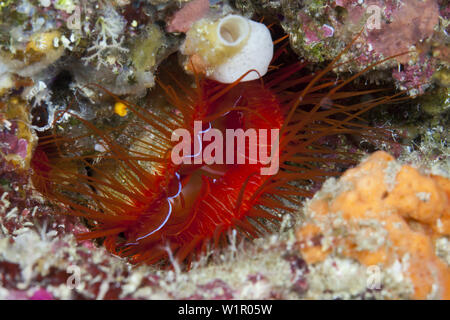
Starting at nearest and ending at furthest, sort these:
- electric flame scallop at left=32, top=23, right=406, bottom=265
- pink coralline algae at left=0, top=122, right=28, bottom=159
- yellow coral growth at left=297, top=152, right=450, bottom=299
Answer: yellow coral growth at left=297, top=152, right=450, bottom=299 < pink coralline algae at left=0, top=122, right=28, bottom=159 < electric flame scallop at left=32, top=23, right=406, bottom=265

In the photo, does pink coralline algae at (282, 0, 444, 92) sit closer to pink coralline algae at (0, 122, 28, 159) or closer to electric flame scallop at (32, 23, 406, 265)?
electric flame scallop at (32, 23, 406, 265)

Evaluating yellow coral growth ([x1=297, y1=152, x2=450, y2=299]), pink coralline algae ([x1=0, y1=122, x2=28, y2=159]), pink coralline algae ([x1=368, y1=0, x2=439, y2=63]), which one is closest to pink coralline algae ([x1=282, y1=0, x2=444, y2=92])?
pink coralline algae ([x1=368, y1=0, x2=439, y2=63])

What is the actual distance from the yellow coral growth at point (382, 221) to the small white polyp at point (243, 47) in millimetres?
1334

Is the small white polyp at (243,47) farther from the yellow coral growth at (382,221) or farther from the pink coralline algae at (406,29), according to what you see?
the yellow coral growth at (382,221)

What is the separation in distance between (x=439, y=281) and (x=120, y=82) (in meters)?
2.58

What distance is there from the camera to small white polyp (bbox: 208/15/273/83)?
9.32 ft

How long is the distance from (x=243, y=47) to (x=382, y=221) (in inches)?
66.7

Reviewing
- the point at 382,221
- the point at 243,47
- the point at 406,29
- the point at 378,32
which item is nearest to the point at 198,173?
the point at 243,47

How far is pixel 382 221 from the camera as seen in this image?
1.88m

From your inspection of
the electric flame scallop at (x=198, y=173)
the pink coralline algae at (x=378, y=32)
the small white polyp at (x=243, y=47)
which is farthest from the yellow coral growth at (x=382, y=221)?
the small white polyp at (x=243, y=47)

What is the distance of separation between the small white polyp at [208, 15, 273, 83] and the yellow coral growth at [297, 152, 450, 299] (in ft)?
4.38

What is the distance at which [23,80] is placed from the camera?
2.63m

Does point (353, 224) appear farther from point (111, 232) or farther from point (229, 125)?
point (111, 232)

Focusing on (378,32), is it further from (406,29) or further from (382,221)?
(382,221)
